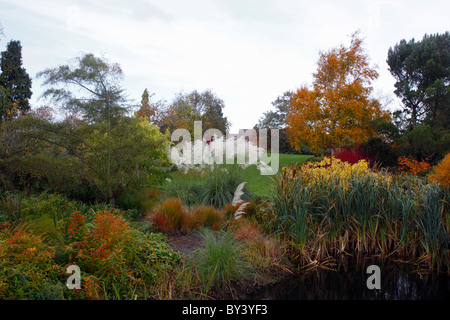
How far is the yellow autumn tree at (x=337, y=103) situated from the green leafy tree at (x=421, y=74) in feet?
12.5

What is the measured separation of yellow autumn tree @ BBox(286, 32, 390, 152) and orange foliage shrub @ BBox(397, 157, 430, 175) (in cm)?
257

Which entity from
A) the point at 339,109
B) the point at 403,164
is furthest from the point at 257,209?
the point at 339,109

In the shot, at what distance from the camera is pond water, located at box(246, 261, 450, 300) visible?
418 centimetres

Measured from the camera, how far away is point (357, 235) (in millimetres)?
5359

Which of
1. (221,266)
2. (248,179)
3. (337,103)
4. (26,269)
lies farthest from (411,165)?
(26,269)

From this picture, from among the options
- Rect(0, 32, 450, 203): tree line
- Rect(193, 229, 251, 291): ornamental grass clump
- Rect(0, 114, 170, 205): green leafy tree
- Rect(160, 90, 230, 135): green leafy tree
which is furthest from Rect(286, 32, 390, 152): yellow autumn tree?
Rect(193, 229, 251, 291): ornamental grass clump

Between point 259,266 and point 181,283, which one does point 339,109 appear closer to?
point 259,266

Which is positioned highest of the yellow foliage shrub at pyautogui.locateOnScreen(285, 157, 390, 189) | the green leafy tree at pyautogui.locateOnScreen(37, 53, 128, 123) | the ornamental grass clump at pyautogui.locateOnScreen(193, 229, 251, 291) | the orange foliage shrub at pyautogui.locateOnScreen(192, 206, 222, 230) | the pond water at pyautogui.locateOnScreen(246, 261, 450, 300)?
the green leafy tree at pyautogui.locateOnScreen(37, 53, 128, 123)

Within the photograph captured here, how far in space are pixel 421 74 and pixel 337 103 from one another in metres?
8.85

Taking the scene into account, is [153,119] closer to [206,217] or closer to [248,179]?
[248,179]

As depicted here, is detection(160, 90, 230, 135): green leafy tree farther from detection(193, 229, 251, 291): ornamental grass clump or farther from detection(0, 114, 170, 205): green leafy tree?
detection(193, 229, 251, 291): ornamental grass clump

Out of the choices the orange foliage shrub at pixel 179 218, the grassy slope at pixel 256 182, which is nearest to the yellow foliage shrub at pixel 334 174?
the orange foliage shrub at pixel 179 218

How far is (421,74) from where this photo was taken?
67.5 feet

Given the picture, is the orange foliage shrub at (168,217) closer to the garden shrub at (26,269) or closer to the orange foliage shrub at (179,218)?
the orange foliage shrub at (179,218)
